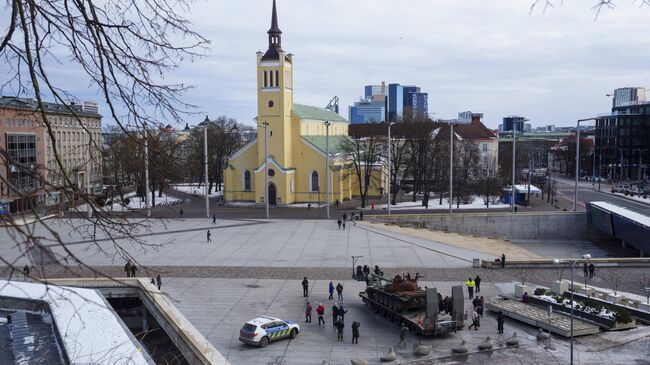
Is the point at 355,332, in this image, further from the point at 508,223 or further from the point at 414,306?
the point at 508,223

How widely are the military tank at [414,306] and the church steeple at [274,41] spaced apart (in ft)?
121

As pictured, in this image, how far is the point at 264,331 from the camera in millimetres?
17688

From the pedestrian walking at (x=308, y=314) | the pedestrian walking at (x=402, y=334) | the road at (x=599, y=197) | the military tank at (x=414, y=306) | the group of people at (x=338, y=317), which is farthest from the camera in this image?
the road at (x=599, y=197)

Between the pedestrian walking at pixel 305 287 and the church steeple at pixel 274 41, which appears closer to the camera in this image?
the pedestrian walking at pixel 305 287

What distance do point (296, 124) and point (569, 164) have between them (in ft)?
209

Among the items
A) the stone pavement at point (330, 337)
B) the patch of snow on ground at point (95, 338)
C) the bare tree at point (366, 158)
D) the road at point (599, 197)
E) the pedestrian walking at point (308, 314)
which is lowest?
the stone pavement at point (330, 337)

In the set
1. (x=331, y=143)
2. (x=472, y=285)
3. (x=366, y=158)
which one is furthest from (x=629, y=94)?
(x=472, y=285)

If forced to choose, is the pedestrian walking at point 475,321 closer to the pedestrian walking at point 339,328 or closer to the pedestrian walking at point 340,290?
the pedestrian walking at point 339,328

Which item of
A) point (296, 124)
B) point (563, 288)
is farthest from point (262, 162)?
point (563, 288)

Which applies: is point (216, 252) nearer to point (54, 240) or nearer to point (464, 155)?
point (54, 240)

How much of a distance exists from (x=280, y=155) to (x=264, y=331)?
125 feet

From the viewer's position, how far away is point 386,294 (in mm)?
20438

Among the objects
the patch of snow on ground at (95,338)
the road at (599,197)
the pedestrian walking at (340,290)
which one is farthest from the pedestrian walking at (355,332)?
the road at (599,197)

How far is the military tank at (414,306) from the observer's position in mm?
18469
